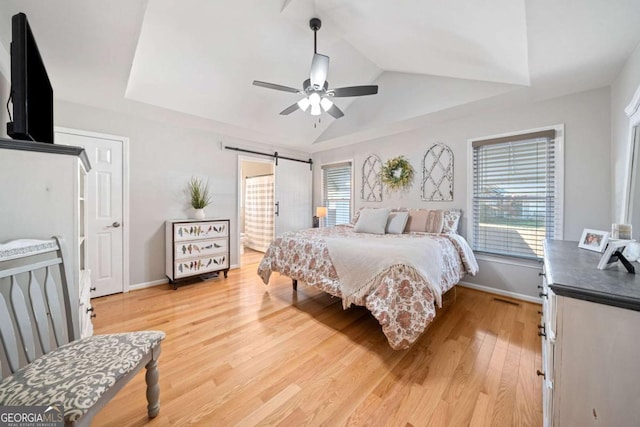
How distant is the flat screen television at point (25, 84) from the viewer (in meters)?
1.17

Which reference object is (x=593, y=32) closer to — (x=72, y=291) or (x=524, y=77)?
(x=524, y=77)

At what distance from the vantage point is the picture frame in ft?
5.15

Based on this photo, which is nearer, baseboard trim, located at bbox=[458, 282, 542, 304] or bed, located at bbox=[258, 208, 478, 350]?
bed, located at bbox=[258, 208, 478, 350]

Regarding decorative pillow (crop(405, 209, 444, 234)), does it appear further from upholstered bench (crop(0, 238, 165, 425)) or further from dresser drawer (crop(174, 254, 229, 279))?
upholstered bench (crop(0, 238, 165, 425))

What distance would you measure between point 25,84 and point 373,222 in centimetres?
320

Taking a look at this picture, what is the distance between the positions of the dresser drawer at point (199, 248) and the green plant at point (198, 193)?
585mm

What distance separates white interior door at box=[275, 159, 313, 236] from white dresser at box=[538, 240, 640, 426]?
444cm

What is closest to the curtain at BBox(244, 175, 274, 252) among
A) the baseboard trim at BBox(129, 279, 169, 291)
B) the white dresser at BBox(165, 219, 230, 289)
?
the white dresser at BBox(165, 219, 230, 289)

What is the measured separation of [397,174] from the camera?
400 cm

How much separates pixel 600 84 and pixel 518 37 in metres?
1.38

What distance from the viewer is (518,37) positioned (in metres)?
1.81

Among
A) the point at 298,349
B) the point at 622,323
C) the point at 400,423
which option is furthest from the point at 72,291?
the point at 622,323

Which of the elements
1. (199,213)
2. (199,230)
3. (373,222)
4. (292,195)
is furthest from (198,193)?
(373,222)

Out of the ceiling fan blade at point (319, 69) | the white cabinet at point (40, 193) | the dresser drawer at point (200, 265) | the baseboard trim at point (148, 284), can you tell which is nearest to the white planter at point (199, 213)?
the dresser drawer at point (200, 265)
